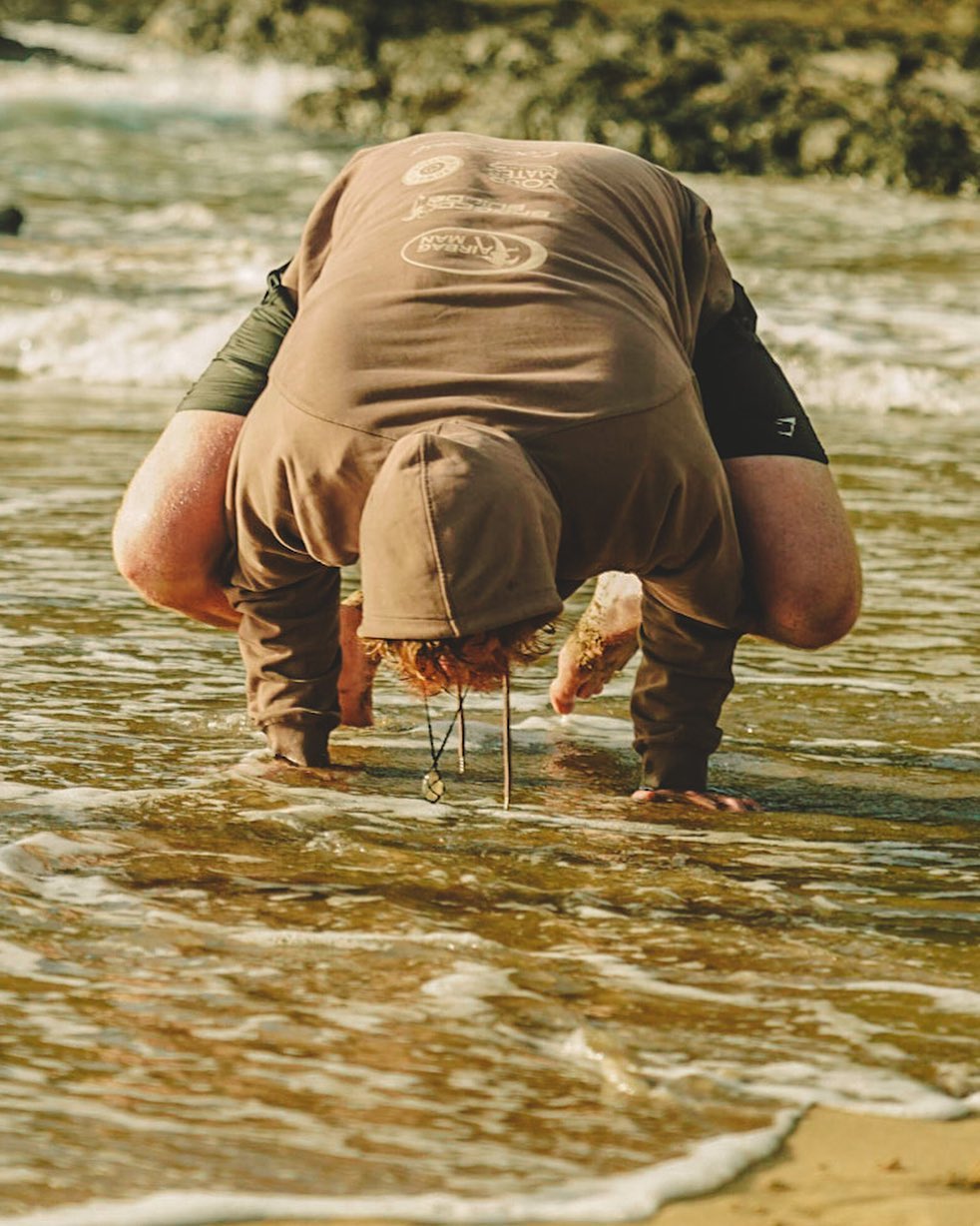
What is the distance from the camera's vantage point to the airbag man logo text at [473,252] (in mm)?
2998

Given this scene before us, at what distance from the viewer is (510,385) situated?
2.86 meters

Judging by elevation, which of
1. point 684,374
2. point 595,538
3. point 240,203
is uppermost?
point 684,374

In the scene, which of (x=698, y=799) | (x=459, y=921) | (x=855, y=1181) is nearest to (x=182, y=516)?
(x=459, y=921)

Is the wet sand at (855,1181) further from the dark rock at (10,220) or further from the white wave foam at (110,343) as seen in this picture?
the dark rock at (10,220)

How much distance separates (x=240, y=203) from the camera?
638 inches

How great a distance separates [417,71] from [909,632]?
66.9ft

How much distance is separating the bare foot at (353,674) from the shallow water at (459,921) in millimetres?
73

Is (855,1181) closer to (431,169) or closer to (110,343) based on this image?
(431,169)

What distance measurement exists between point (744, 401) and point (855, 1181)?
1651 mm

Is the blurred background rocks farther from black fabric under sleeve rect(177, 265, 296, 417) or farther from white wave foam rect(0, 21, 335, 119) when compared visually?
black fabric under sleeve rect(177, 265, 296, 417)

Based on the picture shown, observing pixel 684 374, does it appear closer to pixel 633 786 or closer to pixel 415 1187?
pixel 633 786

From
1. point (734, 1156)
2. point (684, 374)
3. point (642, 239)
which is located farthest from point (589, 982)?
point (642, 239)

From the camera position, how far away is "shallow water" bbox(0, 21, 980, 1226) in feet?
7.05

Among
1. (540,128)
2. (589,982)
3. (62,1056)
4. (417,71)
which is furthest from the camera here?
(417,71)
